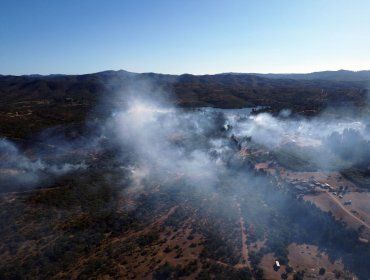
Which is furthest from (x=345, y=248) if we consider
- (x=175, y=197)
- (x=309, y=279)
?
(x=175, y=197)

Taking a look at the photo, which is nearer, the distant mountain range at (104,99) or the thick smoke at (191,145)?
the thick smoke at (191,145)

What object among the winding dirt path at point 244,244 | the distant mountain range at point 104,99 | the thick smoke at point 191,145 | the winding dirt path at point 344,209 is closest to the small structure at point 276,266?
the winding dirt path at point 244,244

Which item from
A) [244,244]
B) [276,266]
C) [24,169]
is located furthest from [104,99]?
[276,266]

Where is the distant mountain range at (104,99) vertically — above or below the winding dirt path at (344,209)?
above

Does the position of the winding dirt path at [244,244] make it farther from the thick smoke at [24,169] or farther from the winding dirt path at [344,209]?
the thick smoke at [24,169]

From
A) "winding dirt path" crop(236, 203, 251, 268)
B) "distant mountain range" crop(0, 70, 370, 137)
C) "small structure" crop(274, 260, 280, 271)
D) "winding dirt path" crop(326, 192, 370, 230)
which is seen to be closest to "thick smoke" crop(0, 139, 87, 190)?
"distant mountain range" crop(0, 70, 370, 137)

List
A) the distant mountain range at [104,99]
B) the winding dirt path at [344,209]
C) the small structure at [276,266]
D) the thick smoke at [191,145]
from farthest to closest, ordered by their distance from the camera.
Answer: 1. the distant mountain range at [104,99]
2. the thick smoke at [191,145]
3. the winding dirt path at [344,209]
4. the small structure at [276,266]

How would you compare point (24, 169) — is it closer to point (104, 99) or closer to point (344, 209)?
point (344, 209)

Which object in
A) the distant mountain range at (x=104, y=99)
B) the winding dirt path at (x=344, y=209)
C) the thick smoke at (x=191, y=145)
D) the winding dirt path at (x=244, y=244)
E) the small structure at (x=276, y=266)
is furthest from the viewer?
the distant mountain range at (x=104, y=99)

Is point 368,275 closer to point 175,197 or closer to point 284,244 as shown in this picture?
point 284,244

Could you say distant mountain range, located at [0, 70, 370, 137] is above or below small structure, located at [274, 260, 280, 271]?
above

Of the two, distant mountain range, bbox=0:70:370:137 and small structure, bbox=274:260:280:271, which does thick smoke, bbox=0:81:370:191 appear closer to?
distant mountain range, bbox=0:70:370:137
